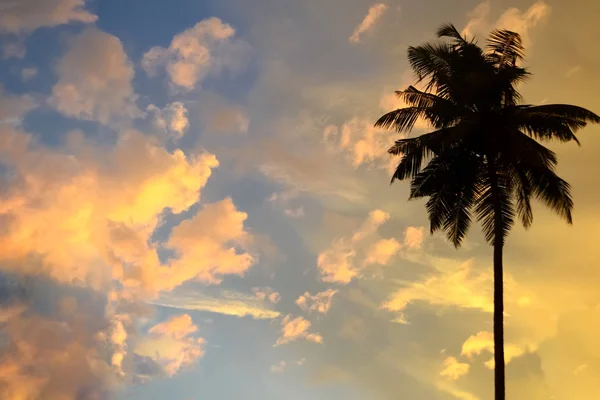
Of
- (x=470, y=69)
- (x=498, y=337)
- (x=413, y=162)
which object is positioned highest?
(x=470, y=69)

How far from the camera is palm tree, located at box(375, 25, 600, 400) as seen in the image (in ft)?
68.2

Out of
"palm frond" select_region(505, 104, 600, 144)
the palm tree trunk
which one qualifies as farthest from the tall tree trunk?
"palm frond" select_region(505, 104, 600, 144)

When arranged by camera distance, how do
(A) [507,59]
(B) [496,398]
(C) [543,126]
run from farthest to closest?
(A) [507,59] → (C) [543,126] → (B) [496,398]

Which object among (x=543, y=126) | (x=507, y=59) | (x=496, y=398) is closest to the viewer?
(x=496, y=398)

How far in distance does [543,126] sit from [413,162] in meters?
5.57

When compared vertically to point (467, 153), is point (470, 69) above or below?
above

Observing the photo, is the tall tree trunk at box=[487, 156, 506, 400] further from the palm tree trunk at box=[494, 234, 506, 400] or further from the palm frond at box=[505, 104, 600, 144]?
the palm frond at box=[505, 104, 600, 144]

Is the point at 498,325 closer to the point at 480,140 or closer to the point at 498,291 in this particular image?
the point at 498,291

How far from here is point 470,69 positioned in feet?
73.0

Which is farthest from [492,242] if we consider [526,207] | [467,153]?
[467,153]

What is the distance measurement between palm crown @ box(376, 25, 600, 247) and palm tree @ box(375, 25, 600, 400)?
0.14 ft

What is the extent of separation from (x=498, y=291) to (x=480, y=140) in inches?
251

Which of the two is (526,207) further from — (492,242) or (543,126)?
(543,126)

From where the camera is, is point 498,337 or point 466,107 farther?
point 466,107
